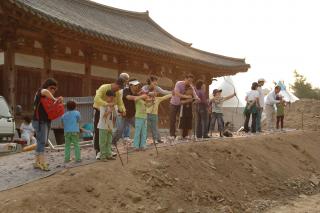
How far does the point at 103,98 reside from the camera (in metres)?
7.38

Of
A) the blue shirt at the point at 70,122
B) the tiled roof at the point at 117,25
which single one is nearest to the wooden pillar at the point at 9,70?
the tiled roof at the point at 117,25

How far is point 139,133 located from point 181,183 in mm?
1524

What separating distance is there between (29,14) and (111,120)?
497 centimetres

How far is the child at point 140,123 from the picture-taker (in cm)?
804

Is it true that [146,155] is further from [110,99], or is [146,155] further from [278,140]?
[278,140]

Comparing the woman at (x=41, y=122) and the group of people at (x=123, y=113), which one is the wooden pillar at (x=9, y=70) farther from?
the woman at (x=41, y=122)

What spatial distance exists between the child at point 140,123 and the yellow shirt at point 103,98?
0.55 meters

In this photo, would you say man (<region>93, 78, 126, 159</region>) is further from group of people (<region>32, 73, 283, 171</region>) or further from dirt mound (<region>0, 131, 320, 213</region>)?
dirt mound (<region>0, 131, 320, 213</region>)

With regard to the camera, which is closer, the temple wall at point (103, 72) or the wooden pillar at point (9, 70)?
the wooden pillar at point (9, 70)

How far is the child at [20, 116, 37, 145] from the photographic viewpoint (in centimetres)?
1102

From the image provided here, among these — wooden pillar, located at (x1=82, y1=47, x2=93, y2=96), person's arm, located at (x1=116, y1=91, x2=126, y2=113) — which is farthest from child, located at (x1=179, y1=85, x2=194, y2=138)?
wooden pillar, located at (x1=82, y1=47, x2=93, y2=96)

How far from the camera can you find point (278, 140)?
12188 mm

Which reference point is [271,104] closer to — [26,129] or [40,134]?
[26,129]

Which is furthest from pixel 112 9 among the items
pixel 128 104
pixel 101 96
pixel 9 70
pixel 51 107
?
pixel 51 107
